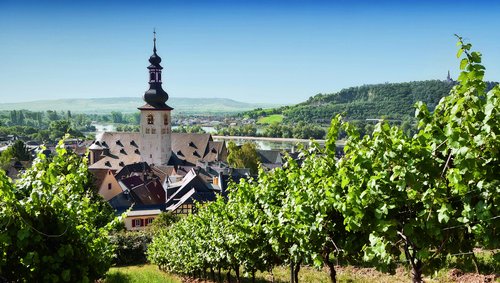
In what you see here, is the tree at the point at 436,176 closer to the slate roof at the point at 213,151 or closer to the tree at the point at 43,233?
the tree at the point at 43,233

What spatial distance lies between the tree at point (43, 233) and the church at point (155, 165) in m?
36.3

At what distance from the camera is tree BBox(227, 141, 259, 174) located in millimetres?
69938

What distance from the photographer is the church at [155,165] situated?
150 ft

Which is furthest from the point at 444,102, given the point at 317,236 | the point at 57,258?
the point at 57,258

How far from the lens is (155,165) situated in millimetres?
63500

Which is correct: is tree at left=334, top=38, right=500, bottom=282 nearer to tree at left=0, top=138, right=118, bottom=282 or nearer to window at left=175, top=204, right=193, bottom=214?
tree at left=0, top=138, right=118, bottom=282

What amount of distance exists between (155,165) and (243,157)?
13556 millimetres

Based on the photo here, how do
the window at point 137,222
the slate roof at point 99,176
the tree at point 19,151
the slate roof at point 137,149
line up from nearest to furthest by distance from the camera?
1. the window at point 137,222
2. the slate roof at point 99,176
3. the slate roof at point 137,149
4. the tree at point 19,151

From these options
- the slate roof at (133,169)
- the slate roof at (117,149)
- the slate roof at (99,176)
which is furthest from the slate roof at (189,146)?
the slate roof at (99,176)

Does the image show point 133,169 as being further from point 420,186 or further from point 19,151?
point 420,186

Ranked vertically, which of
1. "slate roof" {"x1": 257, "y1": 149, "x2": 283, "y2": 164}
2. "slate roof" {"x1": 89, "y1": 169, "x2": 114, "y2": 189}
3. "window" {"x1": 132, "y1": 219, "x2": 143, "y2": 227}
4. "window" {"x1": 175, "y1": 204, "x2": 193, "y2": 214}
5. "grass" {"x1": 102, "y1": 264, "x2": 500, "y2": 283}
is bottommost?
"window" {"x1": 132, "y1": 219, "x2": 143, "y2": 227}

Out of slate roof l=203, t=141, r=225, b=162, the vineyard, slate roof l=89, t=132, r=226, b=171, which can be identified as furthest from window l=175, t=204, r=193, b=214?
the vineyard

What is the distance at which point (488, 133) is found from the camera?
13.9 ft

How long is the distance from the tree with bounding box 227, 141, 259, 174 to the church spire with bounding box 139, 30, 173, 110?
43.6ft
